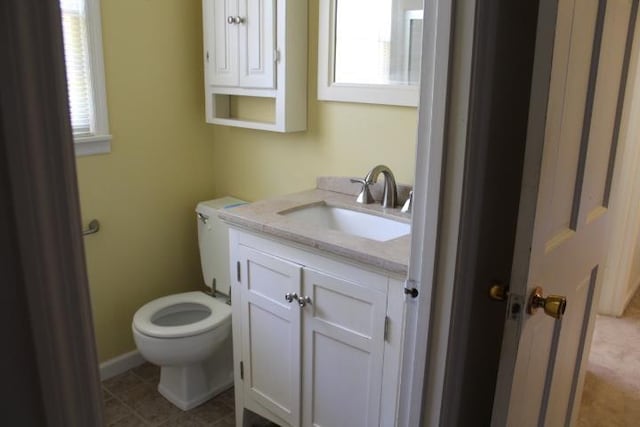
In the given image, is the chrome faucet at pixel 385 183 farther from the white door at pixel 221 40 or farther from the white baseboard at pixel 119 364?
the white baseboard at pixel 119 364

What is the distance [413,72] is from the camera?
6.11ft

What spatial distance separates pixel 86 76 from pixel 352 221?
49.1 inches

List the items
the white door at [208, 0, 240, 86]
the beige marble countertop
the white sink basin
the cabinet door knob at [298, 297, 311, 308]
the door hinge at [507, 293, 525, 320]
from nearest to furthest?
the door hinge at [507, 293, 525, 320] → the beige marble countertop → the cabinet door knob at [298, 297, 311, 308] → the white sink basin → the white door at [208, 0, 240, 86]

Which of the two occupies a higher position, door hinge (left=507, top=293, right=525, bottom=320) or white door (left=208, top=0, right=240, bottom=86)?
white door (left=208, top=0, right=240, bottom=86)

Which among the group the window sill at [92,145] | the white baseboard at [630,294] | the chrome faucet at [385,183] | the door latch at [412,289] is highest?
the window sill at [92,145]

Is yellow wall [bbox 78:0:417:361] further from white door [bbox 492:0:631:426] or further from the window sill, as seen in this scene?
white door [bbox 492:0:631:426]

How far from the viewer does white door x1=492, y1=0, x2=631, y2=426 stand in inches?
36.8

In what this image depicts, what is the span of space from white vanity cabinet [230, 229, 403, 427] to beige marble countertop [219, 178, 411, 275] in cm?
5

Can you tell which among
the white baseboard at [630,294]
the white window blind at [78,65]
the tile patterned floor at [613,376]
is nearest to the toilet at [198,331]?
the white window blind at [78,65]

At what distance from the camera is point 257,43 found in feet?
6.93

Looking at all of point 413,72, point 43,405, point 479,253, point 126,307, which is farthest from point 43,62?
point 126,307

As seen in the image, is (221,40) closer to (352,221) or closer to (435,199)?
(352,221)

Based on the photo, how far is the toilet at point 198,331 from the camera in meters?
2.08

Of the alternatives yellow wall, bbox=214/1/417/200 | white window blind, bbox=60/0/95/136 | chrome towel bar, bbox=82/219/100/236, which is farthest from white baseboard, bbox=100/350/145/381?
white window blind, bbox=60/0/95/136
